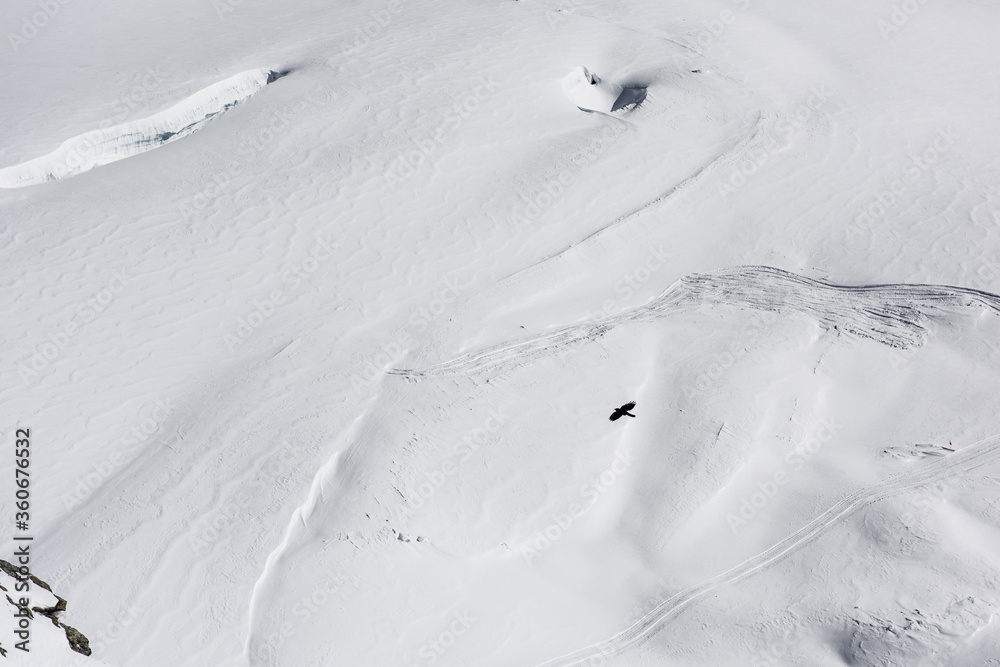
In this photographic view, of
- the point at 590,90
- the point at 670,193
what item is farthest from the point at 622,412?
the point at 590,90

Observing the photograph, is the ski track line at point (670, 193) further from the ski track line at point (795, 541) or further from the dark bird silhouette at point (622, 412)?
the ski track line at point (795, 541)

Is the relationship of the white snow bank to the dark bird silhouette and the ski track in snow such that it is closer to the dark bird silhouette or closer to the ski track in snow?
the ski track in snow

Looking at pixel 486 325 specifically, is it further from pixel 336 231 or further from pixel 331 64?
pixel 331 64

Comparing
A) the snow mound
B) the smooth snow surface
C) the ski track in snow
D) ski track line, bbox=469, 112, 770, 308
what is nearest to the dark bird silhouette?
the smooth snow surface

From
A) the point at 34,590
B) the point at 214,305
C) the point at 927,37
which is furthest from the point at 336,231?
the point at 927,37

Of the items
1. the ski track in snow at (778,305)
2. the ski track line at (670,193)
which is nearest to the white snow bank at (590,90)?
the ski track line at (670,193)

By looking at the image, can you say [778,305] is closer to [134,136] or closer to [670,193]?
[670,193]
